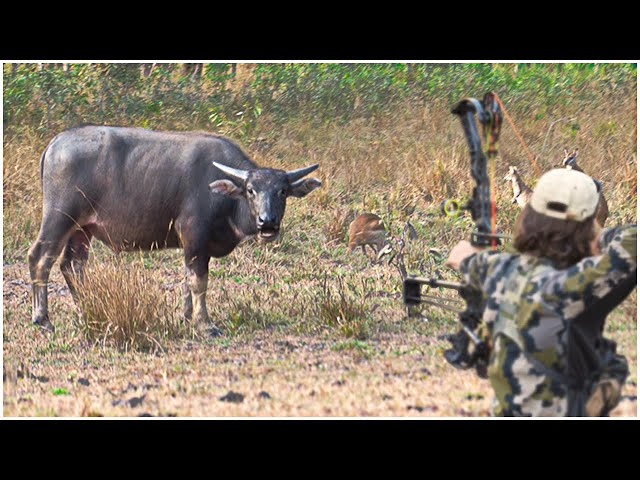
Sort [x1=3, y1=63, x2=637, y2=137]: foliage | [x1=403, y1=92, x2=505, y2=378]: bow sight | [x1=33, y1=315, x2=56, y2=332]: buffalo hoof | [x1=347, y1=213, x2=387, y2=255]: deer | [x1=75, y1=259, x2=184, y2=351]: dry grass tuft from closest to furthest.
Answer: [x1=403, y1=92, x2=505, y2=378]: bow sight
[x1=75, y1=259, x2=184, y2=351]: dry grass tuft
[x1=33, y1=315, x2=56, y2=332]: buffalo hoof
[x1=347, y1=213, x2=387, y2=255]: deer
[x1=3, y1=63, x2=637, y2=137]: foliage

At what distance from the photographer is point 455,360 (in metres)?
5.39

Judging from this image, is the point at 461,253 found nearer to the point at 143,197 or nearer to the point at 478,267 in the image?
the point at 478,267

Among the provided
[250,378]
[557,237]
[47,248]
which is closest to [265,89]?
[47,248]

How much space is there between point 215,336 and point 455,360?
14.8ft

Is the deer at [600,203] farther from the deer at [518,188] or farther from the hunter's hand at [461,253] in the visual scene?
the hunter's hand at [461,253]

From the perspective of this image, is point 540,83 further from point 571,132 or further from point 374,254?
point 374,254

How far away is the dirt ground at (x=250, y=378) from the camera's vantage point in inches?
285

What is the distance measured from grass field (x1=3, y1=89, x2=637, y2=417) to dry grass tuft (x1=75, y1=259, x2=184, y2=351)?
28 millimetres

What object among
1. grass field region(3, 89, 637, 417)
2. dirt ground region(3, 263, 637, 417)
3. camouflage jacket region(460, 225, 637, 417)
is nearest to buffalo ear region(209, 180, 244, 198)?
grass field region(3, 89, 637, 417)

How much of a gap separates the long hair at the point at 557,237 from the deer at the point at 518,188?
7563mm

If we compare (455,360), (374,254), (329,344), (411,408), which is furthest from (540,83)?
(455,360)

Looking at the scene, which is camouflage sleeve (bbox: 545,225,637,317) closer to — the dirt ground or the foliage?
the dirt ground

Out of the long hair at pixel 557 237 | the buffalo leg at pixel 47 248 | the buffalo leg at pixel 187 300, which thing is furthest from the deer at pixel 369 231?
the long hair at pixel 557 237

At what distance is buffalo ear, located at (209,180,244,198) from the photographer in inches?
392
